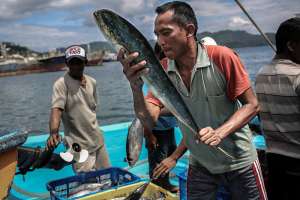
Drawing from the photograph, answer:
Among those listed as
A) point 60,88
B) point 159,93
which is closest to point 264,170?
point 159,93

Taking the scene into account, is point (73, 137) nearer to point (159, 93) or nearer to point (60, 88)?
point (60, 88)

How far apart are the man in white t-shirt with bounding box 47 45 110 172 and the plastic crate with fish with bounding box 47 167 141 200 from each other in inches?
28.7

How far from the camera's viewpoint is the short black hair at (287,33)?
3.03m

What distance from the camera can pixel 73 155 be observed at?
5.16 meters

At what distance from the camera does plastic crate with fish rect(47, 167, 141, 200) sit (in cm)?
444

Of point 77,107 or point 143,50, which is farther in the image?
point 77,107

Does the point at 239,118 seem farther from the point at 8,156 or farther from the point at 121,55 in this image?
the point at 8,156

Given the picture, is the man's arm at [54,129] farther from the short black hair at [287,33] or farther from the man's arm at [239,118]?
the short black hair at [287,33]

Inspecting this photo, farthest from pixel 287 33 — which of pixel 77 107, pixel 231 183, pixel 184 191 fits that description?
pixel 77 107

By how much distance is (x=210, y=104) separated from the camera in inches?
115

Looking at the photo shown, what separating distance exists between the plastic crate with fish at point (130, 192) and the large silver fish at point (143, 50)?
1975 millimetres

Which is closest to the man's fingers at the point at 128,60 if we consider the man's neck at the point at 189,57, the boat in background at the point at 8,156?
the man's neck at the point at 189,57

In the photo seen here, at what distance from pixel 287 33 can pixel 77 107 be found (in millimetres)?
3242

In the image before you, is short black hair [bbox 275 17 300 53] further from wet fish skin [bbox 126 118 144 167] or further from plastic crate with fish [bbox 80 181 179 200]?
plastic crate with fish [bbox 80 181 179 200]
